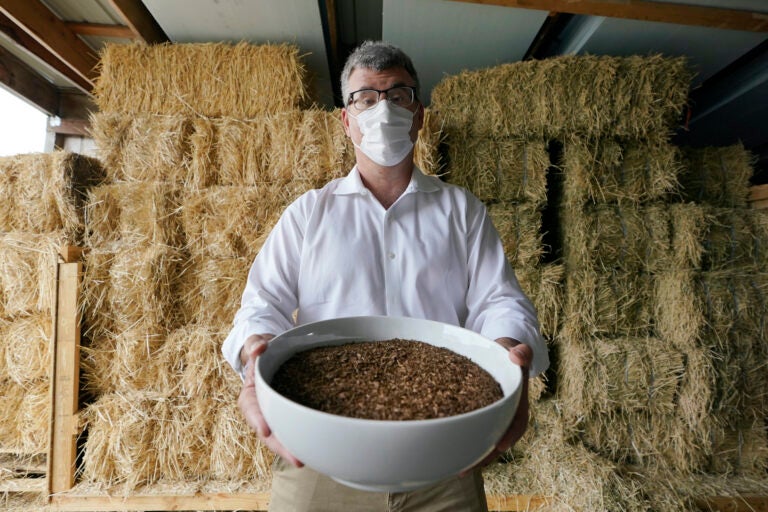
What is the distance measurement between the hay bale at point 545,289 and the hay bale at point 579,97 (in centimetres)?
71

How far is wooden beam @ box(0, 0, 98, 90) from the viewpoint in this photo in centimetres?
202

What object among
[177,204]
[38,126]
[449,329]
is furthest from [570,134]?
[38,126]

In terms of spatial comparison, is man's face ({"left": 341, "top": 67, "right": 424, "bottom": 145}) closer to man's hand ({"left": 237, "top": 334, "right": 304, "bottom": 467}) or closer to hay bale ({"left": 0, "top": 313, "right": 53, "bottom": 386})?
man's hand ({"left": 237, "top": 334, "right": 304, "bottom": 467})

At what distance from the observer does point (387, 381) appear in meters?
0.73

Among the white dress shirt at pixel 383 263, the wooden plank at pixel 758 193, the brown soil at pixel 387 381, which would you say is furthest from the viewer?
the wooden plank at pixel 758 193

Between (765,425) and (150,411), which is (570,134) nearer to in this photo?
(765,425)

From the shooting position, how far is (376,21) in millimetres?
2576

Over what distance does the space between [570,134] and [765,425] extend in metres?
1.88

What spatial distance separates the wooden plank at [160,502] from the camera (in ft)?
6.29

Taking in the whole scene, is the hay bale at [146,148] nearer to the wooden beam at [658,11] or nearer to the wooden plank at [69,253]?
the wooden plank at [69,253]

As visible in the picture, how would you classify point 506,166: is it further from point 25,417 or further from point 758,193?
point 25,417

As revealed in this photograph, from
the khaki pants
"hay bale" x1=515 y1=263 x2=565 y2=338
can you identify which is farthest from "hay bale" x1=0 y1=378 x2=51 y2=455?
"hay bale" x1=515 y1=263 x2=565 y2=338

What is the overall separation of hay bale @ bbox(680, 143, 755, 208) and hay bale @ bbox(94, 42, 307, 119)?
2.31 metres

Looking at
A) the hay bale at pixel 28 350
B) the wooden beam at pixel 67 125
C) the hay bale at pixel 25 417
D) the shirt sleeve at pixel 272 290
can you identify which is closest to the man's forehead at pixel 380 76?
the shirt sleeve at pixel 272 290
